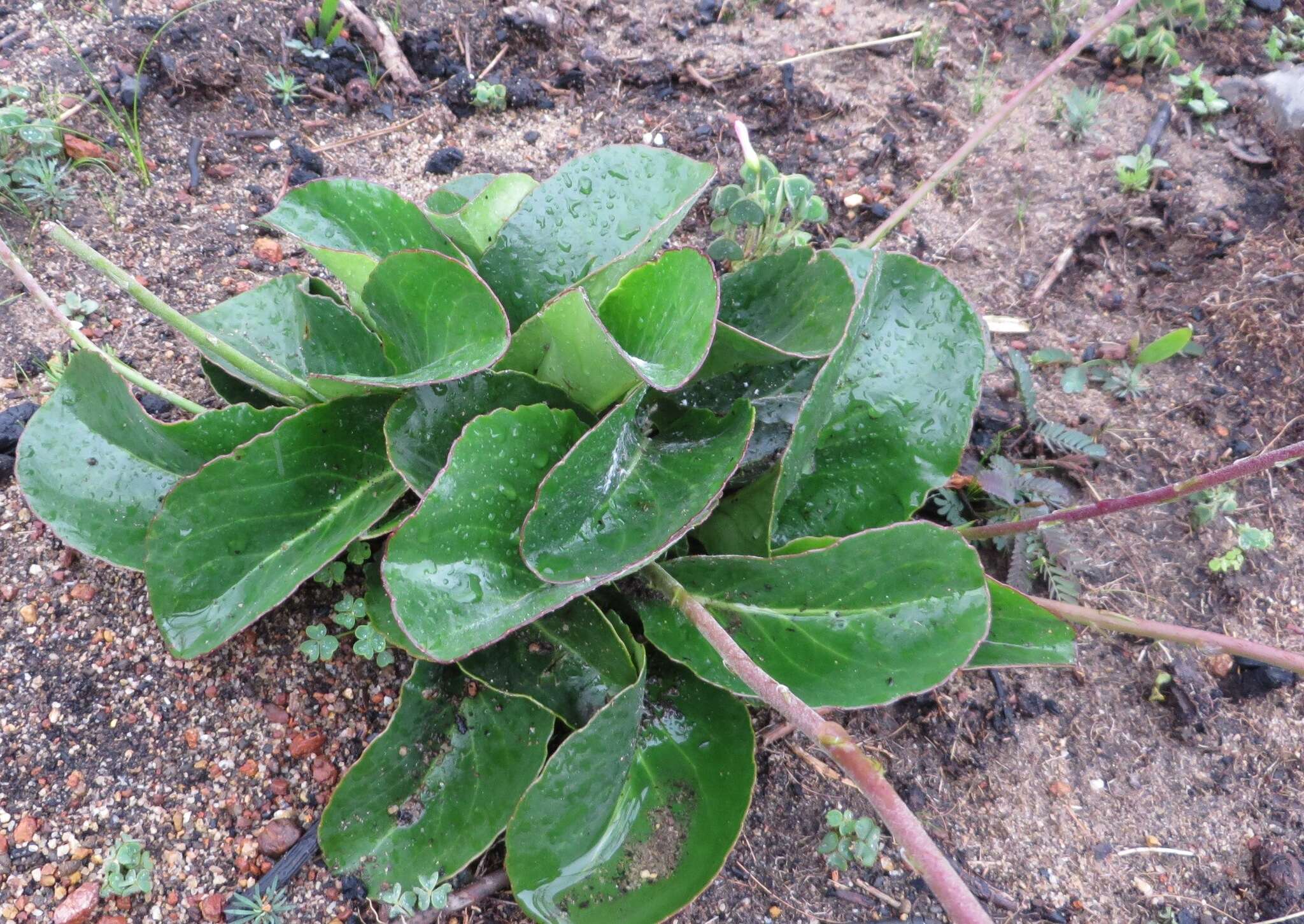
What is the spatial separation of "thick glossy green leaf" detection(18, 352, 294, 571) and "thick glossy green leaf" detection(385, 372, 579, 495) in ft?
0.79

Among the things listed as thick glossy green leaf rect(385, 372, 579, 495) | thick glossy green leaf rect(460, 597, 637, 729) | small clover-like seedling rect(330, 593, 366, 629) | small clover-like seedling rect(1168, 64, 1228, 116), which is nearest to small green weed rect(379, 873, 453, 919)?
thick glossy green leaf rect(460, 597, 637, 729)

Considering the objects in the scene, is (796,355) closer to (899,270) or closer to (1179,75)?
(899,270)

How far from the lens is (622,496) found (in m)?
1.29

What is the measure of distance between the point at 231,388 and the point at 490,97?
1250mm

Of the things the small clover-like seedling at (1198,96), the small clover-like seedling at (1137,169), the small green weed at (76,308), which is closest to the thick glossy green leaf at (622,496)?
the small green weed at (76,308)

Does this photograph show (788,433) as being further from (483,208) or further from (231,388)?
(231,388)

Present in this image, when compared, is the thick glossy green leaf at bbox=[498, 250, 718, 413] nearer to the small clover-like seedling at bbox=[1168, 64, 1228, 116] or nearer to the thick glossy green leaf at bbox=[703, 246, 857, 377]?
the thick glossy green leaf at bbox=[703, 246, 857, 377]

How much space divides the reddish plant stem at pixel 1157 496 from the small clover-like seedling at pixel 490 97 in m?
1.70

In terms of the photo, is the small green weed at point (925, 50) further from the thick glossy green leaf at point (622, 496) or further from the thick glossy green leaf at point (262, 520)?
the thick glossy green leaf at point (262, 520)

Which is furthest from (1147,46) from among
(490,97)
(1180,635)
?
(1180,635)

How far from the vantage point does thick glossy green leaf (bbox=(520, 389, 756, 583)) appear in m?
1.17

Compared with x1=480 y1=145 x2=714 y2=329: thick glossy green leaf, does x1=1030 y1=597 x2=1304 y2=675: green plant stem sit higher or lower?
lower

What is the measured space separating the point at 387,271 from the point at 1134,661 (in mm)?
1577

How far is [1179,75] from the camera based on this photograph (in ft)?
8.95
